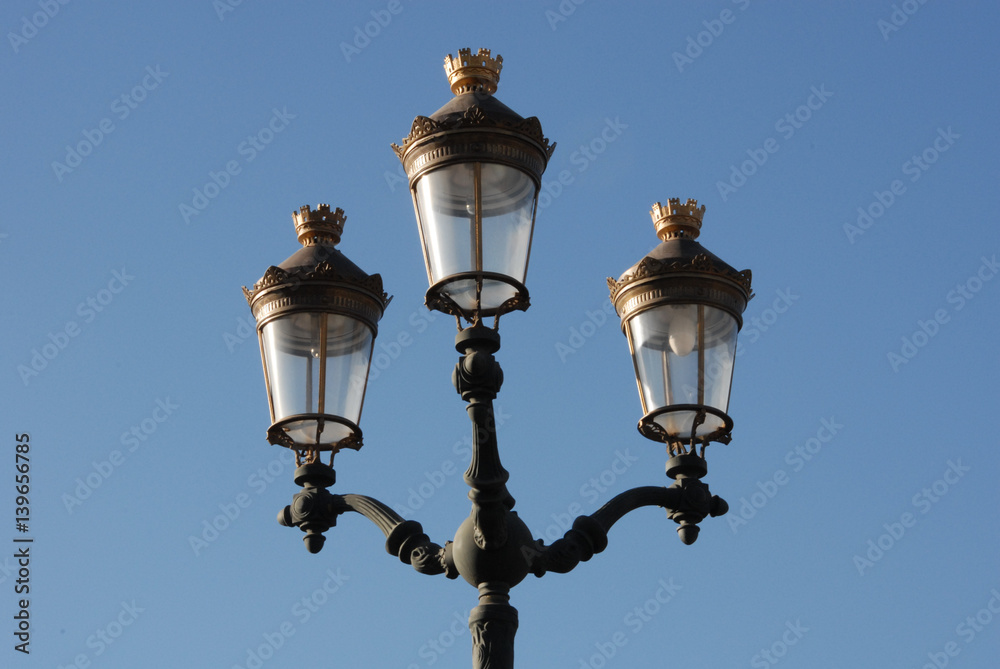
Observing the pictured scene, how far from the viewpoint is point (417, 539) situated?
645 centimetres

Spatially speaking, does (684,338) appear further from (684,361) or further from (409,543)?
(409,543)

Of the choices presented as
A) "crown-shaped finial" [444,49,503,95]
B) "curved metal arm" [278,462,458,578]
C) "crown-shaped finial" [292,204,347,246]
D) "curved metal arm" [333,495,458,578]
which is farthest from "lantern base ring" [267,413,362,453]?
"crown-shaped finial" [444,49,503,95]

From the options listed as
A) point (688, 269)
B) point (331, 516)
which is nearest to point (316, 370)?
point (331, 516)

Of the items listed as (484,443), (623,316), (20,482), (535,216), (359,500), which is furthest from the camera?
(20,482)

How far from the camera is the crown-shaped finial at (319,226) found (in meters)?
7.62

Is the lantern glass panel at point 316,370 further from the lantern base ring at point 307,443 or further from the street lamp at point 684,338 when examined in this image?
the street lamp at point 684,338

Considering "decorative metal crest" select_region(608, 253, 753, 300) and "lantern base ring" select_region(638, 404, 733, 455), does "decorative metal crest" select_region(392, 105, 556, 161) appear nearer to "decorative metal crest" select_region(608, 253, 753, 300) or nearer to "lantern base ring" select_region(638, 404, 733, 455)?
"decorative metal crest" select_region(608, 253, 753, 300)

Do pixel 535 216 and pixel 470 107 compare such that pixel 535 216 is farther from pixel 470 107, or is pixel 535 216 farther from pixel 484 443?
pixel 484 443

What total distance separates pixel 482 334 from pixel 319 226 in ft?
6.65

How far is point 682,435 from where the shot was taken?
713 centimetres

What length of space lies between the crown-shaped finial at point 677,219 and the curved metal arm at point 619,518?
141cm

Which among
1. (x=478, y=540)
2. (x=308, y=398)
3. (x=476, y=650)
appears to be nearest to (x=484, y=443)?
(x=478, y=540)

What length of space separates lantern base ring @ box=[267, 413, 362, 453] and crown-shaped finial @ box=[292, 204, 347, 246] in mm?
1068

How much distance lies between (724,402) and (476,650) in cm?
196
